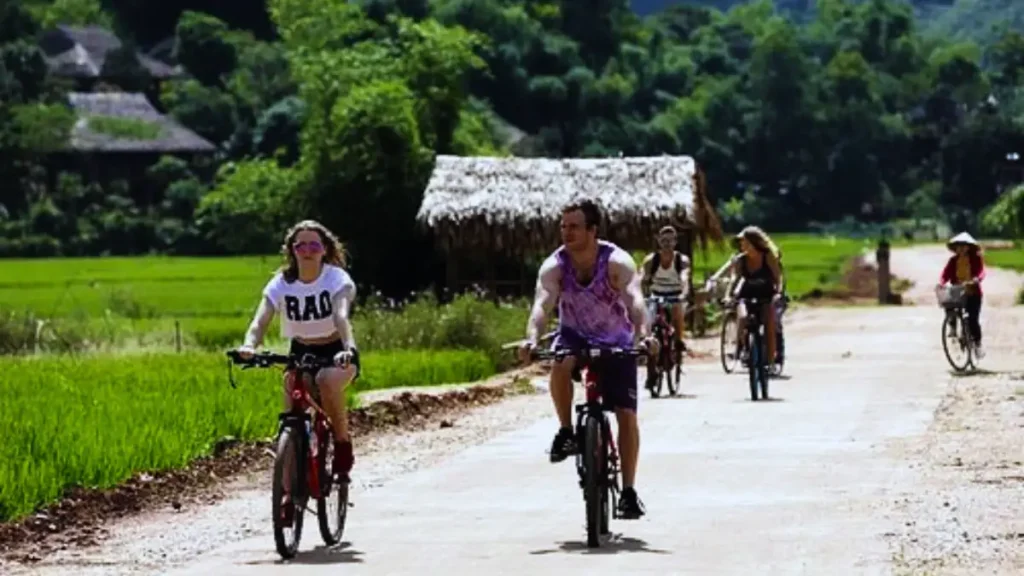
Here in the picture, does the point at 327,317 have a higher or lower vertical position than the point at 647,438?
higher

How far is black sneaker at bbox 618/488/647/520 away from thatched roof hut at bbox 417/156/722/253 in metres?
28.3

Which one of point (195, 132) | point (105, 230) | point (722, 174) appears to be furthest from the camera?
point (722, 174)

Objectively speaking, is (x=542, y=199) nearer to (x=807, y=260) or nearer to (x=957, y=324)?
(x=957, y=324)

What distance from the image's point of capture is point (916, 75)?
173m

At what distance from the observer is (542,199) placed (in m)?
43.4

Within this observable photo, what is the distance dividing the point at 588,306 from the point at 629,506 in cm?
107

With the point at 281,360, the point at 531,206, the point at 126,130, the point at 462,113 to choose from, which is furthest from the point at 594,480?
the point at 126,130

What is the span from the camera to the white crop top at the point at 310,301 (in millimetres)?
14102

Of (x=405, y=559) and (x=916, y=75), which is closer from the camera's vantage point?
(x=405, y=559)

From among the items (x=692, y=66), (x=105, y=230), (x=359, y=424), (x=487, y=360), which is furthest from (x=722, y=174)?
(x=359, y=424)

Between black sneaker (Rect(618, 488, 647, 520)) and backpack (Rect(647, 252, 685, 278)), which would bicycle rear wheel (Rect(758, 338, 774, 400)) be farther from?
black sneaker (Rect(618, 488, 647, 520))

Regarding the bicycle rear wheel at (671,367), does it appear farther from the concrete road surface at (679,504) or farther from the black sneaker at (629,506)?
the black sneaker at (629,506)

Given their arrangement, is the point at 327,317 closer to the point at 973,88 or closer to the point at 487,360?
the point at 487,360

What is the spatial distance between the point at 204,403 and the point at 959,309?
11.3m
